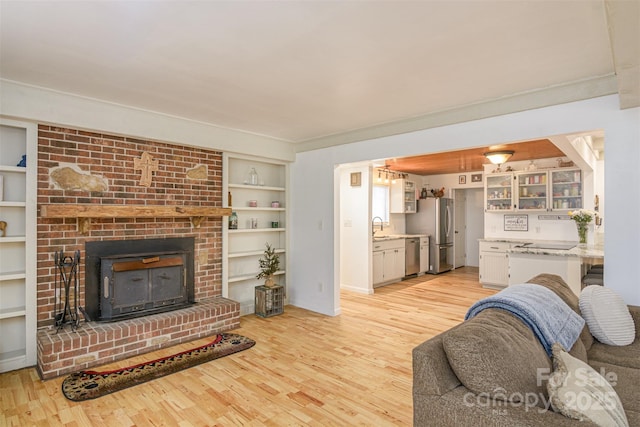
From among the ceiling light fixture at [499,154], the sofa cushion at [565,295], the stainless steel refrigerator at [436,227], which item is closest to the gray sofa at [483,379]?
the sofa cushion at [565,295]

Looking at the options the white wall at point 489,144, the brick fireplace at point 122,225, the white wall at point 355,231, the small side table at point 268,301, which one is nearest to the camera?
the white wall at point 489,144

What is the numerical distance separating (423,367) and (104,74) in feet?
9.81

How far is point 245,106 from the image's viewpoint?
349cm

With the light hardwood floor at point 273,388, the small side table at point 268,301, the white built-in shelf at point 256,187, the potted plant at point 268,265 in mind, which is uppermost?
the white built-in shelf at point 256,187

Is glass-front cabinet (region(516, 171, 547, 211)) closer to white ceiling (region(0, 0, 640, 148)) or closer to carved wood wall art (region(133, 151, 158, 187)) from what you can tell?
white ceiling (region(0, 0, 640, 148))

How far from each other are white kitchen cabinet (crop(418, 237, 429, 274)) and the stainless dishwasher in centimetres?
15

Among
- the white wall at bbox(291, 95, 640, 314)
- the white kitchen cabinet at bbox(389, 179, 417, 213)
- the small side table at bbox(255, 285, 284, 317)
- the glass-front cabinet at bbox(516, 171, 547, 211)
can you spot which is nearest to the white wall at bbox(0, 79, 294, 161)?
the white wall at bbox(291, 95, 640, 314)

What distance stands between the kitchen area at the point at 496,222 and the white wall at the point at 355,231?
0.02m

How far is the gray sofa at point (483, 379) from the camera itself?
1.28m

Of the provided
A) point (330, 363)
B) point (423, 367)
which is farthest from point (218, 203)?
point (423, 367)

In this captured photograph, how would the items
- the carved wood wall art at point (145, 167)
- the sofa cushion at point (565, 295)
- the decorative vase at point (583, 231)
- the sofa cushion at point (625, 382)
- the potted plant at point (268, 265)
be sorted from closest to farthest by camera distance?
1. the sofa cushion at point (625, 382)
2. the sofa cushion at point (565, 295)
3. the carved wood wall art at point (145, 167)
4. the potted plant at point (268, 265)
5. the decorative vase at point (583, 231)

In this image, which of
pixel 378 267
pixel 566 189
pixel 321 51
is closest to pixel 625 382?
pixel 321 51

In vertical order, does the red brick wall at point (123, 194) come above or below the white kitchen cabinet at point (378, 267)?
above

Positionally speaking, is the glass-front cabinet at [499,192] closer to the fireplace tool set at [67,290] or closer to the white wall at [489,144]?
the white wall at [489,144]
